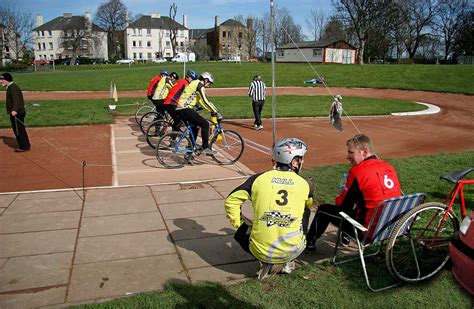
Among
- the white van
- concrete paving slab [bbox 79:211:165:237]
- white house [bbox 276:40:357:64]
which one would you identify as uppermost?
white house [bbox 276:40:357:64]

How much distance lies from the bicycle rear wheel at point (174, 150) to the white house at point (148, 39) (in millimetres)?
106208

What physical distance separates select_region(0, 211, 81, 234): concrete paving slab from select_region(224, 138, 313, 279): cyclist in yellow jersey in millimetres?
2892

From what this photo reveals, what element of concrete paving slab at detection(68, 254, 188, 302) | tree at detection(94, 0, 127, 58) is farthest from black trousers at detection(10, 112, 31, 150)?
tree at detection(94, 0, 127, 58)

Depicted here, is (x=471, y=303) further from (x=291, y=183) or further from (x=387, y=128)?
(x=387, y=128)

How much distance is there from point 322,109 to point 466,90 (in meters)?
12.6

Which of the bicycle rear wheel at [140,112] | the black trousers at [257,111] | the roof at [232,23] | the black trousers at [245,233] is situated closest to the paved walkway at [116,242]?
the black trousers at [245,233]

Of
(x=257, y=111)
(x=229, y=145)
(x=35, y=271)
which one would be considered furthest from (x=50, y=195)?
(x=257, y=111)

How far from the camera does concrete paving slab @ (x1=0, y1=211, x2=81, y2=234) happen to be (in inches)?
215

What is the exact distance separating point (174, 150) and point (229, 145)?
4.30ft

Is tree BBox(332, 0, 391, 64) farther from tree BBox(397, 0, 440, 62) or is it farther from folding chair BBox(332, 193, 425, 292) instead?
folding chair BBox(332, 193, 425, 292)

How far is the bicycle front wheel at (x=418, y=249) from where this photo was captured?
3.83m

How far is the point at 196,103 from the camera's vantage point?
9078mm

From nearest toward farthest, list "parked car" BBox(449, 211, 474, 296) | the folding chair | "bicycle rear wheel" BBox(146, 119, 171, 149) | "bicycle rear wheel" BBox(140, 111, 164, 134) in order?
"parked car" BBox(449, 211, 474, 296) < the folding chair < "bicycle rear wheel" BBox(146, 119, 171, 149) < "bicycle rear wheel" BBox(140, 111, 164, 134)

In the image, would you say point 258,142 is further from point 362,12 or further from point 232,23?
point 232,23
